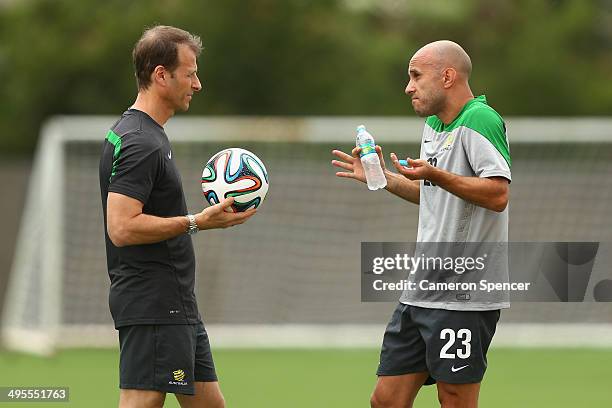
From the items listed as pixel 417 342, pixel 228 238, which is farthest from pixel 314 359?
pixel 417 342

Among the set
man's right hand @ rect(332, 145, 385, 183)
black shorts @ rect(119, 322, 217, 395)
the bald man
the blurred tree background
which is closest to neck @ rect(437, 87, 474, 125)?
the bald man

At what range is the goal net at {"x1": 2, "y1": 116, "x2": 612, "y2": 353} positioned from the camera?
13.1 meters

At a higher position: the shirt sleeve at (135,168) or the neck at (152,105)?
the neck at (152,105)

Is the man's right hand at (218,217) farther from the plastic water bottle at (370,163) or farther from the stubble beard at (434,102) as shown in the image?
the stubble beard at (434,102)

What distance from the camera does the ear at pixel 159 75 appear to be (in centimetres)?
564

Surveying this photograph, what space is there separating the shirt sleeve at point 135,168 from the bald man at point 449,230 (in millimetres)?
941

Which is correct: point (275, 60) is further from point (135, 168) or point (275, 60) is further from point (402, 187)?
point (135, 168)

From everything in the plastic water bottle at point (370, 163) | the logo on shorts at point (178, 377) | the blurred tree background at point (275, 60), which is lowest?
the logo on shorts at point (178, 377)

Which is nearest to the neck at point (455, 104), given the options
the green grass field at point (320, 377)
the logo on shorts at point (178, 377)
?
the logo on shorts at point (178, 377)

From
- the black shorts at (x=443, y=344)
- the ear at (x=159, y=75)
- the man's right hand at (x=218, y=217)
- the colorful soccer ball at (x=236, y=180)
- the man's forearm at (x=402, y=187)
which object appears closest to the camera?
the man's right hand at (x=218, y=217)

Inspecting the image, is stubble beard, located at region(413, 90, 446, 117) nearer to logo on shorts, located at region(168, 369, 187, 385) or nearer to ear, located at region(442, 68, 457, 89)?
ear, located at region(442, 68, 457, 89)

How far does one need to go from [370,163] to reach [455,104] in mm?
511

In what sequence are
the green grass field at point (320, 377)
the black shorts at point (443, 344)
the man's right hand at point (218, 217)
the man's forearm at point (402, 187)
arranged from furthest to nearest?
1. the green grass field at point (320, 377)
2. the man's forearm at point (402, 187)
3. the black shorts at point (443, 344)
4. the man's right hand at point (218, 217)

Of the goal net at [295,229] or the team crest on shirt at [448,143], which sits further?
the goal net at [295,229]
